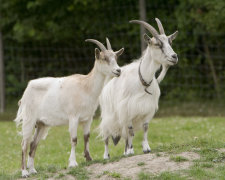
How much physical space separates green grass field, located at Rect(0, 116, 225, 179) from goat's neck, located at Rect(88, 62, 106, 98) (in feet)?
3.40

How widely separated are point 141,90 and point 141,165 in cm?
144

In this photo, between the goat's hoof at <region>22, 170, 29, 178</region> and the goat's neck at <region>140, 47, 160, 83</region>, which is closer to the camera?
the goat's hoof at <region>22, 170, 29, 178</region>

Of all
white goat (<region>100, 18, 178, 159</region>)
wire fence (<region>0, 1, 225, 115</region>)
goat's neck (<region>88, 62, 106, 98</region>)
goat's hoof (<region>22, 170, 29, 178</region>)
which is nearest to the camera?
goat's hoof (<region>22, 170, 29, 178</region>)

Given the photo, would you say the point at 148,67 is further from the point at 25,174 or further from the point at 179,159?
the point at 25,174

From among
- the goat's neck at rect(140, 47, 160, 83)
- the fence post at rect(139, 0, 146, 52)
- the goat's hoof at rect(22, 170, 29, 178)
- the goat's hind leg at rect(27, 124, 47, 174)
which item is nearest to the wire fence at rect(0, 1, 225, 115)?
the fence post at rect(139, 0, 146, 52)

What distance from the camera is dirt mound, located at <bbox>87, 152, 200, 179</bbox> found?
730 centimetres

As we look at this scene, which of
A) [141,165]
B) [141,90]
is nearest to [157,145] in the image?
[141,90]

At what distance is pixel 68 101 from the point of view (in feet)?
26.6

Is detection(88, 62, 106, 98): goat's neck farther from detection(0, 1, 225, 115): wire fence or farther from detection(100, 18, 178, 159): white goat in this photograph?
detection(0, 1, 225, 115): wire fence

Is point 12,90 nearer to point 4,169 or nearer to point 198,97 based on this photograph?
point 198,97

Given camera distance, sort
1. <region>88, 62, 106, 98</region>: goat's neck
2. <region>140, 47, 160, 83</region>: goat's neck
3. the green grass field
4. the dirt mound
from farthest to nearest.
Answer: <region>140, 47, 160, 83</region>: goat's neck < <region>88, 62, 106, 98</region>: goat's neck < the green grass field < the dirt mound

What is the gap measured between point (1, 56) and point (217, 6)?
737cm

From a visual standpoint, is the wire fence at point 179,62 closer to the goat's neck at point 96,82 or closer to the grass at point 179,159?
the goat's neck at point 96,82

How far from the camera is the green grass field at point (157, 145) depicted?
7.50 m
